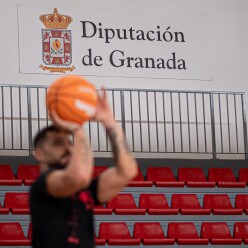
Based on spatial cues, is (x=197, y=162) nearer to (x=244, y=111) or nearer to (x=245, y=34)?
(x=244, y=111)

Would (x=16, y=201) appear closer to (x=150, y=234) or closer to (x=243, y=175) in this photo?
(x=150, y=234)

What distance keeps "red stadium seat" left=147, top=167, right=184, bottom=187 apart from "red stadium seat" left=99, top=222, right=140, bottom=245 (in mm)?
1125

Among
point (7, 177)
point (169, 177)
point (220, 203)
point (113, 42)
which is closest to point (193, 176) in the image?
point (169, 177)

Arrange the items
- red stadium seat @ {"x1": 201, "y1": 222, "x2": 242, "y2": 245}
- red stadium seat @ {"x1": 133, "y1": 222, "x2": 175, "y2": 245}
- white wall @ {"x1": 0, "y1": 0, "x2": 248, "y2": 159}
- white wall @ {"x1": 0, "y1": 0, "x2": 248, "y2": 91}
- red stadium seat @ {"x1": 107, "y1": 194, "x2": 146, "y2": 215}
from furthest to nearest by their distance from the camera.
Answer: white wall @ {"x1": 0, "y1": 0, "x2": 248, "y2": 91} → white wall @ {"x1": 0, "y1": 0, "x2": 248, "y2": 159} → red stadium seat @ {"x1": 107, "y1": 194, "x2": 146, "y2": 215} → red stadium seat @ {"x1": 201, "y1": 222, "x2": 242, "y2": 245} → red stadium seat @ {"x1": 133, "y1": 222, "x2": 175, "y2": 245}

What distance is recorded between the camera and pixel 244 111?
11.3m

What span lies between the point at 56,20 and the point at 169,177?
2905mm

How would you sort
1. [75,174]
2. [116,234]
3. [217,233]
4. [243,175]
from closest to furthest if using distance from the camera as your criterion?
[75,174] < [116,234] < [217,233] < [243,175]

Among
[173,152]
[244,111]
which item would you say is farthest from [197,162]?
[244,111]

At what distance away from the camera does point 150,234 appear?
8609 millimetres

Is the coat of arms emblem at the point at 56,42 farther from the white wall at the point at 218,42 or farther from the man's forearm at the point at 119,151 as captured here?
the man's forearm at the point at 119,151

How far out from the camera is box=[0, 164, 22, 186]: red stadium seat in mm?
8938

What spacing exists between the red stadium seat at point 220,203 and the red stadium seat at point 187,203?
139mm

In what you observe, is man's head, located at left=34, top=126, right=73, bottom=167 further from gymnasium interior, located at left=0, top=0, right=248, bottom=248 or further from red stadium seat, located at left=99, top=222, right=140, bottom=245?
gymnasium interior, located at left=0, top=0, right=248, bottom=248

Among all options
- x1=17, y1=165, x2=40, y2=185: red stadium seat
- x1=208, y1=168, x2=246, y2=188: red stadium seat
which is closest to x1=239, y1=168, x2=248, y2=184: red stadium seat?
x1=208, y1=168, x2=246, y2=188: red stadium seat
